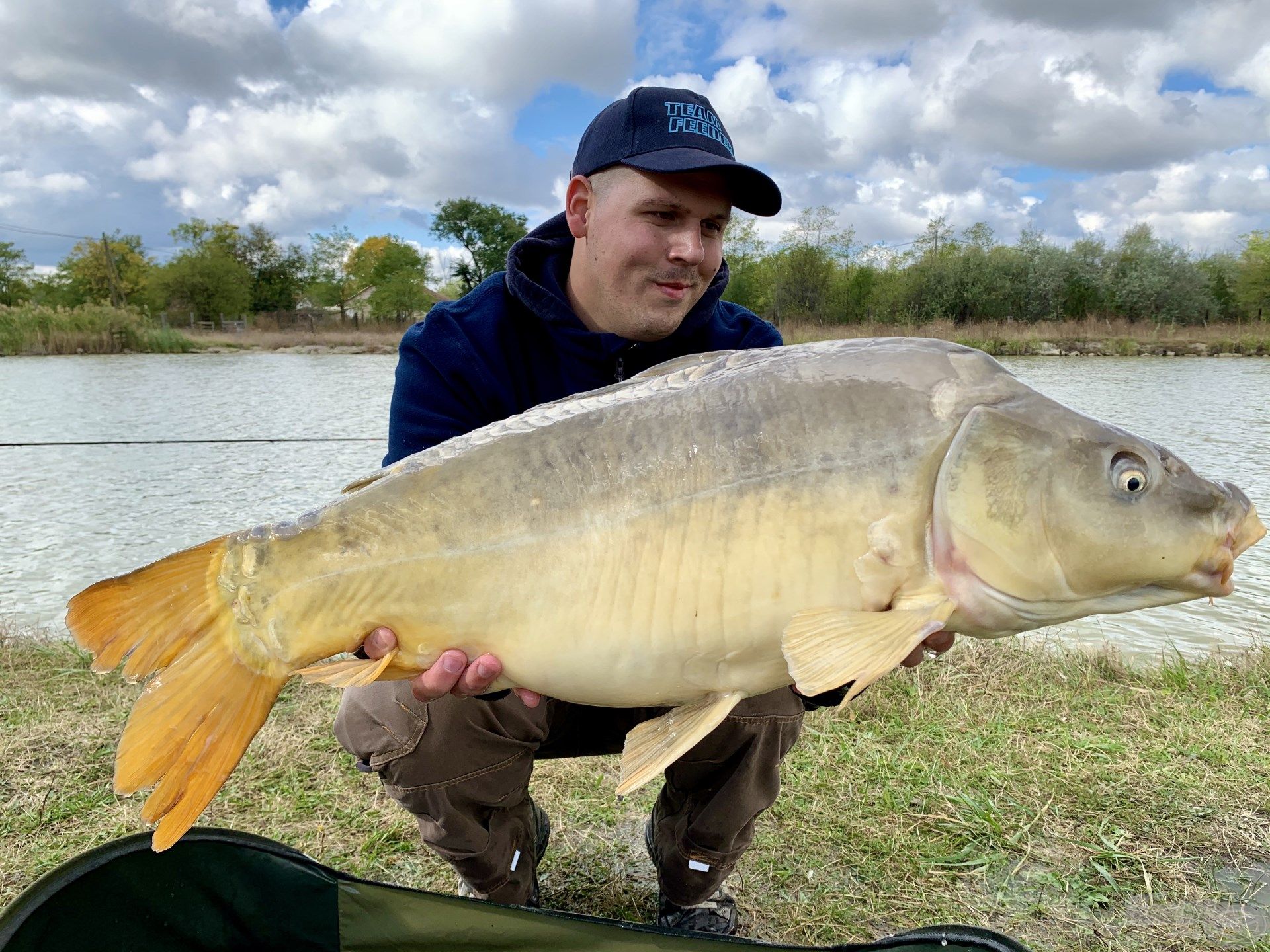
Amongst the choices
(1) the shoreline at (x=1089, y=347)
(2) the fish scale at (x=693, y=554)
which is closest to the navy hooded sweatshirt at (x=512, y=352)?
(2) the fish scale at (x=693, y=554)

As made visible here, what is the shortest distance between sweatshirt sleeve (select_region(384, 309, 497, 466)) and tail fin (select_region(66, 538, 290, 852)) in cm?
56

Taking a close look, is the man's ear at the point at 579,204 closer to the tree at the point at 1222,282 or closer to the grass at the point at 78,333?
the grass at the point at 78,333

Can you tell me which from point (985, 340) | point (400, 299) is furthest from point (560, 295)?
point (400, 299)

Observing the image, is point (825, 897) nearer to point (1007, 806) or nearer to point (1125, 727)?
point (1007, 806)

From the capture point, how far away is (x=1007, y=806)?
1.77 meters

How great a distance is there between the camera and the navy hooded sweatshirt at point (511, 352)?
1.68 metres

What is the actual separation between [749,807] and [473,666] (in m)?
0.66

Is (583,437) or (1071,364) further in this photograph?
(1071,364)

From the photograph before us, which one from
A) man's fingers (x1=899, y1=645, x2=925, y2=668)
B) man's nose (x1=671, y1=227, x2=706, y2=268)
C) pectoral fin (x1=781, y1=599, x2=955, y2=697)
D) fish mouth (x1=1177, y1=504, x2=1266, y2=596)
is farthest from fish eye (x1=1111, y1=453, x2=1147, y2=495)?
man's nose (x1=671, y1=227, x2=706, y2=268)

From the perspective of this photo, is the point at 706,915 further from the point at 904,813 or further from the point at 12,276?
the point at 12,276

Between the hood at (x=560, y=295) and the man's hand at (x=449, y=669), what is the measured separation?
77 centimetres

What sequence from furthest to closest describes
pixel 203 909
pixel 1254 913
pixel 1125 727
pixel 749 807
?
Result: pixel 1125 727 < pixel 749 807 < pixel 1254 913 < pixel 203 909

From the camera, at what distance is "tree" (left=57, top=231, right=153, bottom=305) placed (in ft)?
138

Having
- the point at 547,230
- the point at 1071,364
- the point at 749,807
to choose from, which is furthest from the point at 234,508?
the point at 1071,364
